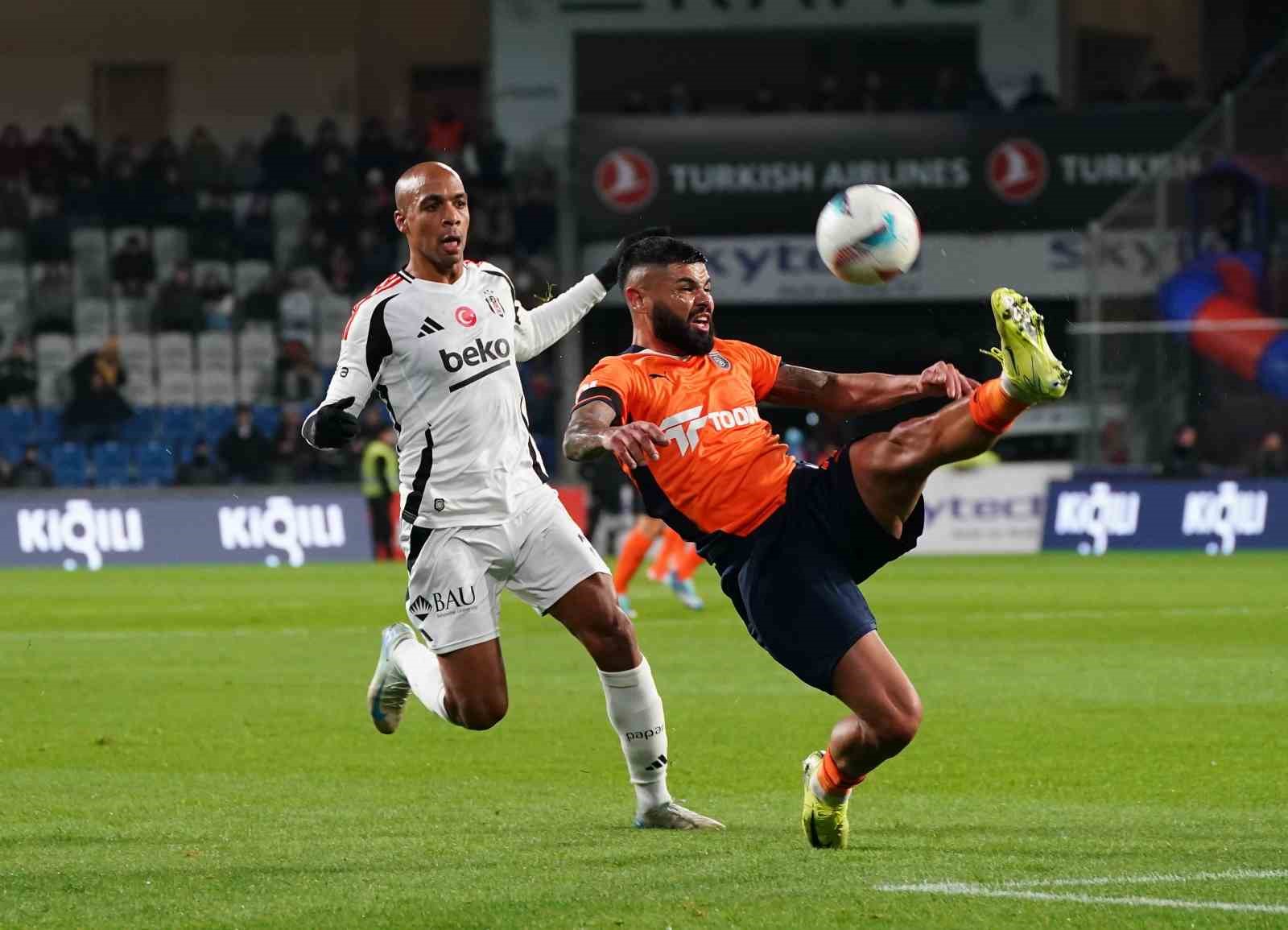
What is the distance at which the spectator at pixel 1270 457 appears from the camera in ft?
85.3

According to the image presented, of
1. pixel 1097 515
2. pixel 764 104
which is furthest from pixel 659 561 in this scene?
pixel 764 104

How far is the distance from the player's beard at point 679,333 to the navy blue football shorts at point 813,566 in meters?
0.57

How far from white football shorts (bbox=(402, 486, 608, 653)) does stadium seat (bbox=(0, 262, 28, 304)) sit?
26.3 m

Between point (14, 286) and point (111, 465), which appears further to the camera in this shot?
point (14, 286)

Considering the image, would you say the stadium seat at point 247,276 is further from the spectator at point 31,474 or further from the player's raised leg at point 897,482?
the player's raised leg at point 897,482

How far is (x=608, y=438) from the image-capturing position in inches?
244

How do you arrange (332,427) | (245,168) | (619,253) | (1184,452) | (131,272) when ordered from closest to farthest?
(332,427), (619,253), (1184,452), (131,272), (245,168)

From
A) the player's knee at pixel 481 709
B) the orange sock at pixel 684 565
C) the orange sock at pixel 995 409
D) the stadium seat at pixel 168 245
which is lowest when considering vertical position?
the orange sock at pixel 684 565

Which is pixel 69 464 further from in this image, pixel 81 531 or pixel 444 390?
pixel 444 390

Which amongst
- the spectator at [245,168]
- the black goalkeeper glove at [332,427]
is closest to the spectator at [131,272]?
the spectator at [245,168]

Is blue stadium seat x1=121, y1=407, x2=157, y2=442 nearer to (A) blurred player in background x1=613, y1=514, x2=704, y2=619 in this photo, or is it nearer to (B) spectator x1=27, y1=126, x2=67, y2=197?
(B) spectator x1=27, y1=126, x2=67, y2=197

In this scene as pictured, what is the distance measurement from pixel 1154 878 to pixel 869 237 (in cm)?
245

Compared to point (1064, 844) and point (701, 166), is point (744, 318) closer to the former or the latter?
point (701, 166)

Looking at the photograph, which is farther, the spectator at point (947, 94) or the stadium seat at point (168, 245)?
the spectator at point (947, 94)
